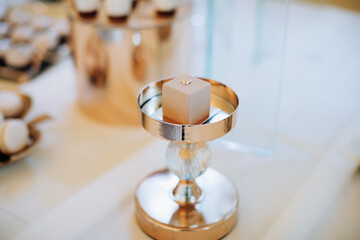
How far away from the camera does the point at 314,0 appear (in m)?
0.66

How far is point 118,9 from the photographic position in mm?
564

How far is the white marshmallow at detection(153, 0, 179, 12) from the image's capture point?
584mm

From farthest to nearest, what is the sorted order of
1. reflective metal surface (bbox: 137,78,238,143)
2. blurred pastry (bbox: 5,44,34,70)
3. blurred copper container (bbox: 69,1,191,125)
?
1. blurred pastry (bbox: 5,44,34,70)
2. blurred copper container (bbox: 69,1,191,125)
3. reflective metal surface (bbox: 137,78,238,143)

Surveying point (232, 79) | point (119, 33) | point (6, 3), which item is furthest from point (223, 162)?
point (6, 3)

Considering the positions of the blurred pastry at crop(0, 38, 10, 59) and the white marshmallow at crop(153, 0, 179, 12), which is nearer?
the white marshmallow at crop(153, 0, 179, 12)

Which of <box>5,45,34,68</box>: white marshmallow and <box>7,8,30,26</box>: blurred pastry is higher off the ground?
<box>7,8,30,26</box>: blurred pastry

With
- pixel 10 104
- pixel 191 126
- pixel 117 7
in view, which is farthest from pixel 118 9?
pixel 191 126

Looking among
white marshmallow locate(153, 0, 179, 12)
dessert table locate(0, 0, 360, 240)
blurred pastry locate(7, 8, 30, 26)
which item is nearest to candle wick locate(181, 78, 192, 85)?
dessert table locate(0, 0, 360, 240)

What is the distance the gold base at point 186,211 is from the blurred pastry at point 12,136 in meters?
0.16

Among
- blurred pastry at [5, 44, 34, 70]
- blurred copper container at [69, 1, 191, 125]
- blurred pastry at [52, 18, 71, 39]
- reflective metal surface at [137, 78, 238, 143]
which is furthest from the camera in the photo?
blurred pastry at [52, 18, 71, 39]

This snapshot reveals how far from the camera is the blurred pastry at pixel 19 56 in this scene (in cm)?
71

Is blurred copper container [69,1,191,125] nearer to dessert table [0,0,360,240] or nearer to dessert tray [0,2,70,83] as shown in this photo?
dessert table [0,0,360,240]

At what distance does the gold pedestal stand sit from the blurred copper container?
0.67 feet

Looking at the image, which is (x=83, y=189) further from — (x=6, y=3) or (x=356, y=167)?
(x=6, y=3)
